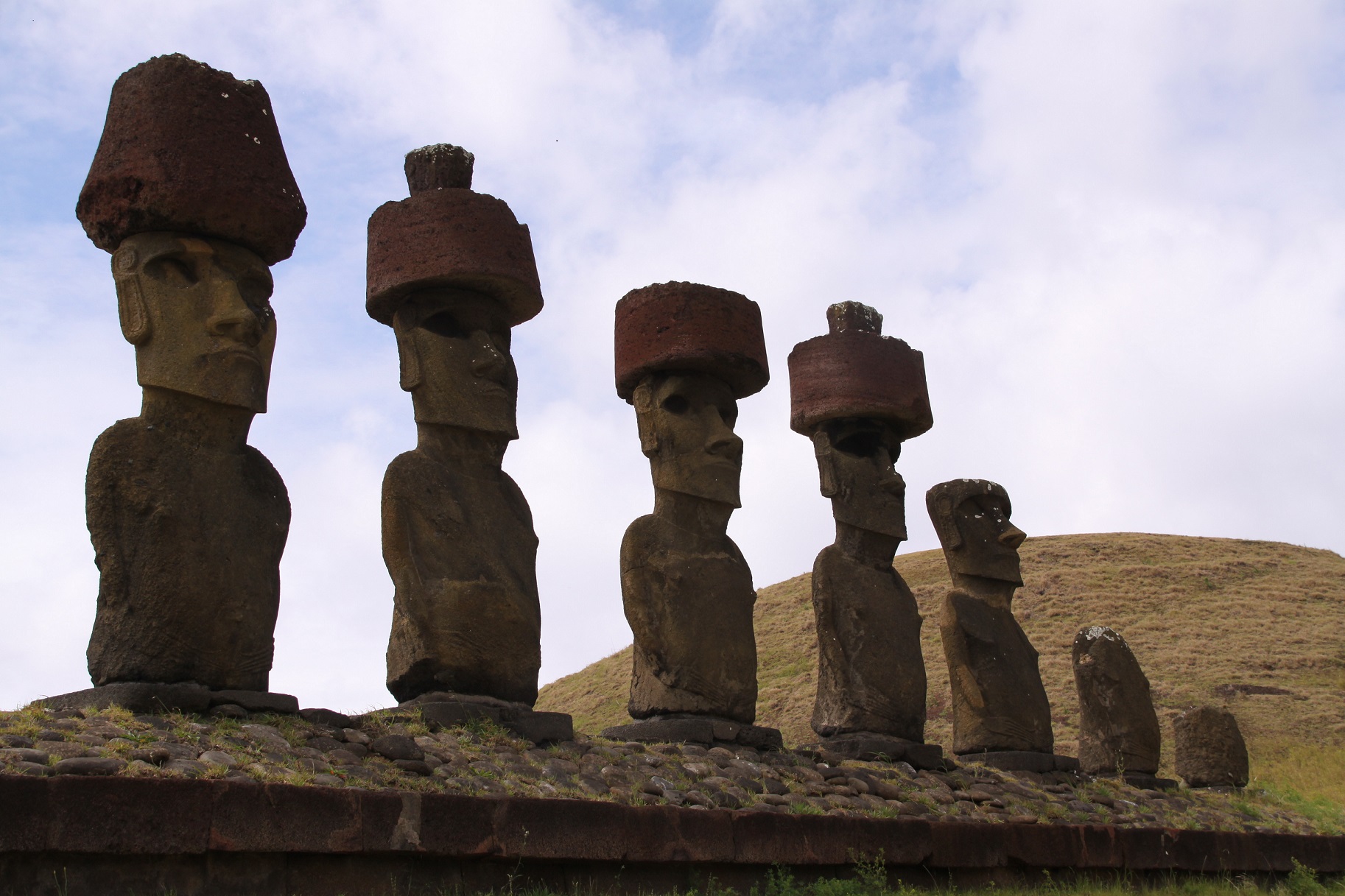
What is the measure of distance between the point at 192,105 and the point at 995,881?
6.28m

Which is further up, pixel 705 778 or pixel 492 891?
pixel 705 778

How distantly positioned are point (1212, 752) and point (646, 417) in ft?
26.0

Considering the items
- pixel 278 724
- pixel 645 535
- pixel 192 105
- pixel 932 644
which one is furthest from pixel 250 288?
pixel 932 644

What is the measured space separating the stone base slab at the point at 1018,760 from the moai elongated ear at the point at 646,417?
3.84 m

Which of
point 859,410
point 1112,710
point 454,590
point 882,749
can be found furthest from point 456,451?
point 1112,710

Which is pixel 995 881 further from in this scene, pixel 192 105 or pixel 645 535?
pixel 192 105

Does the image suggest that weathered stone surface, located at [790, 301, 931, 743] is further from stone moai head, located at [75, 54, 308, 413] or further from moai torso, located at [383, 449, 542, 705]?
stone moai head, located at [75, 54, 308, 413]

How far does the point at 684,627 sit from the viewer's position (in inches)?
364

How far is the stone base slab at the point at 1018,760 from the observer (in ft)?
36.8

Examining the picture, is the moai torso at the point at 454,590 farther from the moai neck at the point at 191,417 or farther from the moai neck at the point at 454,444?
the moai neck at the point at 191,417

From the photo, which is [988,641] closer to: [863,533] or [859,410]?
[863,533]

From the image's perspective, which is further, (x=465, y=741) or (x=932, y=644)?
(x=932, y=644)

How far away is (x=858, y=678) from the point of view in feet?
34.3

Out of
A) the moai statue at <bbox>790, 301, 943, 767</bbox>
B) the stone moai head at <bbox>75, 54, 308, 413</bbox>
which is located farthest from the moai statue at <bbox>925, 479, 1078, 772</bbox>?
the stone moai head at <bbox>75, 54, 308, 413</bbox>
